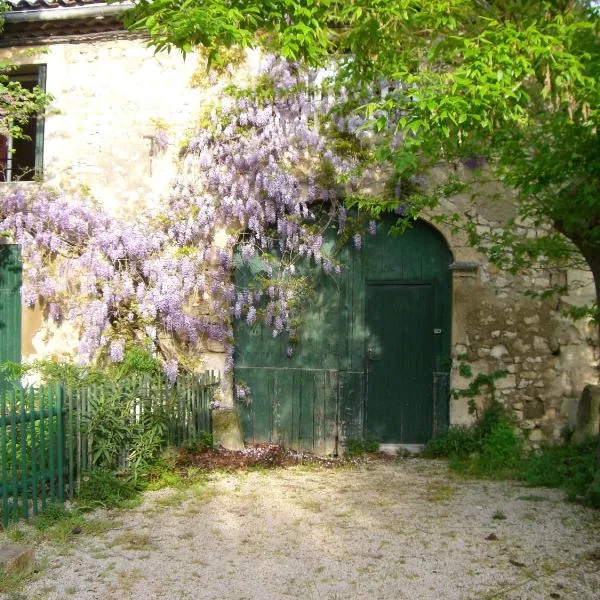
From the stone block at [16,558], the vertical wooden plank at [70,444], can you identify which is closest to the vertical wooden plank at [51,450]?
the vertical wooden plank at [70,444]

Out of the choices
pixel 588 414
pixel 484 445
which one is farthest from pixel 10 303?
pixel 588 414

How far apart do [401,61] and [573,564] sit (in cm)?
365

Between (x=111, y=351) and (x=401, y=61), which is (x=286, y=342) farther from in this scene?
(x=401, y=61)

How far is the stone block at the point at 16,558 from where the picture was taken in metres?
3.90

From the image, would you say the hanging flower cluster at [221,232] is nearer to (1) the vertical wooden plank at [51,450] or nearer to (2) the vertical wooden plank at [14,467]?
(1) the vertical wooden plank at [51,450]

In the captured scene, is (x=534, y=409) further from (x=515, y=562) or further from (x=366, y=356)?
(x=515, y=562)

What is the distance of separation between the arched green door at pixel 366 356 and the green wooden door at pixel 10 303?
2.80 metres

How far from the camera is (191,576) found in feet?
13.4

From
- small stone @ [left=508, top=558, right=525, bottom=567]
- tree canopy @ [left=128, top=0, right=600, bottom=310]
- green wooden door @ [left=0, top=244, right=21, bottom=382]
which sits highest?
tree canopy @ [left=128, top=0, right=600, bottom=310]

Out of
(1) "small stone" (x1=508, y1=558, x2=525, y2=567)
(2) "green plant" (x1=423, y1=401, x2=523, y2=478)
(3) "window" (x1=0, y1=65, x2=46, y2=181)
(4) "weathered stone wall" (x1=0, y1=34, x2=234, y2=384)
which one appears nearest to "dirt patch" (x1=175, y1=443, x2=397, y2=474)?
(2) "green plant" (x1=423, y1=401, x2=523, y2=478)

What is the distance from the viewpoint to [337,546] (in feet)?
15.1

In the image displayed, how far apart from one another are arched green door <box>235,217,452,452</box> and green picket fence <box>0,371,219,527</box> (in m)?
1.13

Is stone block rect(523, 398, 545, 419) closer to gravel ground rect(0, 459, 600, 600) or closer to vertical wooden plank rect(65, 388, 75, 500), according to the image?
gravel ground rect(0, 459, 600, 600)

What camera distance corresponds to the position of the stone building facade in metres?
7.17
